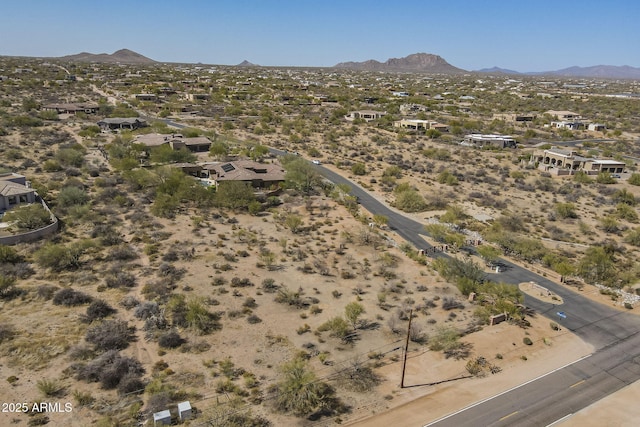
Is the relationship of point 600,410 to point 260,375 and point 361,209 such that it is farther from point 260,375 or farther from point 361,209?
point 361,209

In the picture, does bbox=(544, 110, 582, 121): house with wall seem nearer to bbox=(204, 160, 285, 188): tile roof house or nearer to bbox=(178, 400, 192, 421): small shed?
bbox=(204, 160, 285, 188): tile roof house

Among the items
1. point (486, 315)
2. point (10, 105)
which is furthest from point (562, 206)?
point (10, 105)

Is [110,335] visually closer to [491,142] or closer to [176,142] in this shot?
[176,142]

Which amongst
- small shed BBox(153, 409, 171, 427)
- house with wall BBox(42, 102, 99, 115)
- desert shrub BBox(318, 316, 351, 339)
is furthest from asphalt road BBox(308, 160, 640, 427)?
house with wall BBox(42, 102, 99, 115)

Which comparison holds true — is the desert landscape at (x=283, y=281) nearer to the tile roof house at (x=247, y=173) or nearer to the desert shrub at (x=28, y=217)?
the desert shrub at (x=28, y=217)

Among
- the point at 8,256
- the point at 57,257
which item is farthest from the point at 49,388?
the point at 8,256

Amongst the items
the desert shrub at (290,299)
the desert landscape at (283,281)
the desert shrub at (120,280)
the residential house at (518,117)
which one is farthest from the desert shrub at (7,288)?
the residential house at (518,117)

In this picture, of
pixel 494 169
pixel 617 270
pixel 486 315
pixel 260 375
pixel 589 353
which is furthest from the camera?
pixel 494 169
